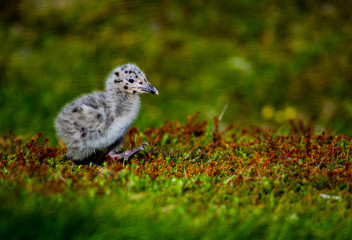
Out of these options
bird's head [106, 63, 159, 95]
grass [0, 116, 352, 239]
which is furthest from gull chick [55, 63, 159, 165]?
grass [0, 116, 352, 239]

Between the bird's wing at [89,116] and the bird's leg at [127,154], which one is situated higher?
the bird's wing at [89,116]

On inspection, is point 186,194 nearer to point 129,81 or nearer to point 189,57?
point 129,81

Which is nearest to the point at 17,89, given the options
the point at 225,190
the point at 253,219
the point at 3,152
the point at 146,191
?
the point at 3,152

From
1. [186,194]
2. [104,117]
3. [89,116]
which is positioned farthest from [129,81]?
[186,194]

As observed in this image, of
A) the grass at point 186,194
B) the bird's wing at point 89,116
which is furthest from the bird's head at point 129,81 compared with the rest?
the grass at point 186,194

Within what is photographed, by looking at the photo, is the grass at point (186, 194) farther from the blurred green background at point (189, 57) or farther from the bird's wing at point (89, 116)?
the blurred green background at point (189, 57)

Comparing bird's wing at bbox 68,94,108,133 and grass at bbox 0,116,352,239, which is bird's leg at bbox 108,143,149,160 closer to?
grass at bbox 0,116,352,239
